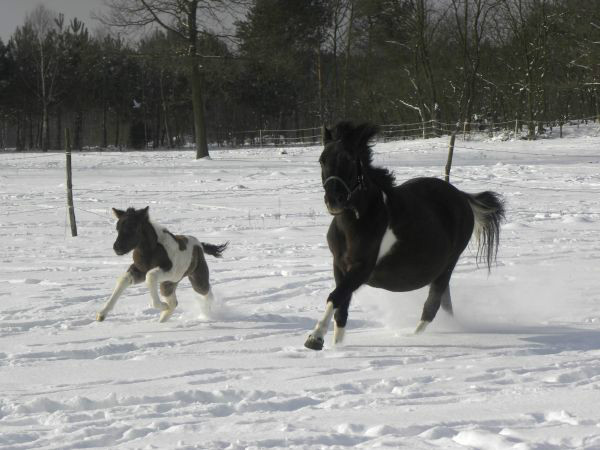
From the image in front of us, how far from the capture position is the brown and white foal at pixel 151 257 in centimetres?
720

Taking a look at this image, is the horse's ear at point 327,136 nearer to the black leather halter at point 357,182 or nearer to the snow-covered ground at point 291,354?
the black leather halter at point 357,182

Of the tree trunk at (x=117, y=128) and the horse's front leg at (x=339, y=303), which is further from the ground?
the tree trunk at (x=117, y=128)

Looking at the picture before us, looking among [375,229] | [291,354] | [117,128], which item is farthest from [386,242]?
[117,128]

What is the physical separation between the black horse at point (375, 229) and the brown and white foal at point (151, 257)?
1.92m

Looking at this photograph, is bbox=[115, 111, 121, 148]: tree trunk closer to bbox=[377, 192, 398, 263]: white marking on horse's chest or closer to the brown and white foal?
the brown and white foal

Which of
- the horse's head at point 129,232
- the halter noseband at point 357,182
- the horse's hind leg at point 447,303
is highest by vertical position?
the halter noseband at point 357,182

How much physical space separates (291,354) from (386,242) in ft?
3.75

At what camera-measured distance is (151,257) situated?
7336 millimetres

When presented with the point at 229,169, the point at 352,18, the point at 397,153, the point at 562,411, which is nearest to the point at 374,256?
the point at 562,411

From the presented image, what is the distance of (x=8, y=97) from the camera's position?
54.1m

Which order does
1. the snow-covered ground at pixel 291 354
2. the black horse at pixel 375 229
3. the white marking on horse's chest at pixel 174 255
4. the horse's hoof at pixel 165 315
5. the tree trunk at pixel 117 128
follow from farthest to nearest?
1. the tree trunk at pixel 117 128
2. the white marking on horse's chest at pixel 174 255
3. the horse's hoof at pixel 165 315
4. the black horse at pixel 375 229
5. the snow-covered ground at pixel 291 354

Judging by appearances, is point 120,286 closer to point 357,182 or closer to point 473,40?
point 357,182

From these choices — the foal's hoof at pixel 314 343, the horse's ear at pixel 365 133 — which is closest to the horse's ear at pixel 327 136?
the horse's ear at pixel 365 133

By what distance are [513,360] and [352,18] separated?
38298mm
